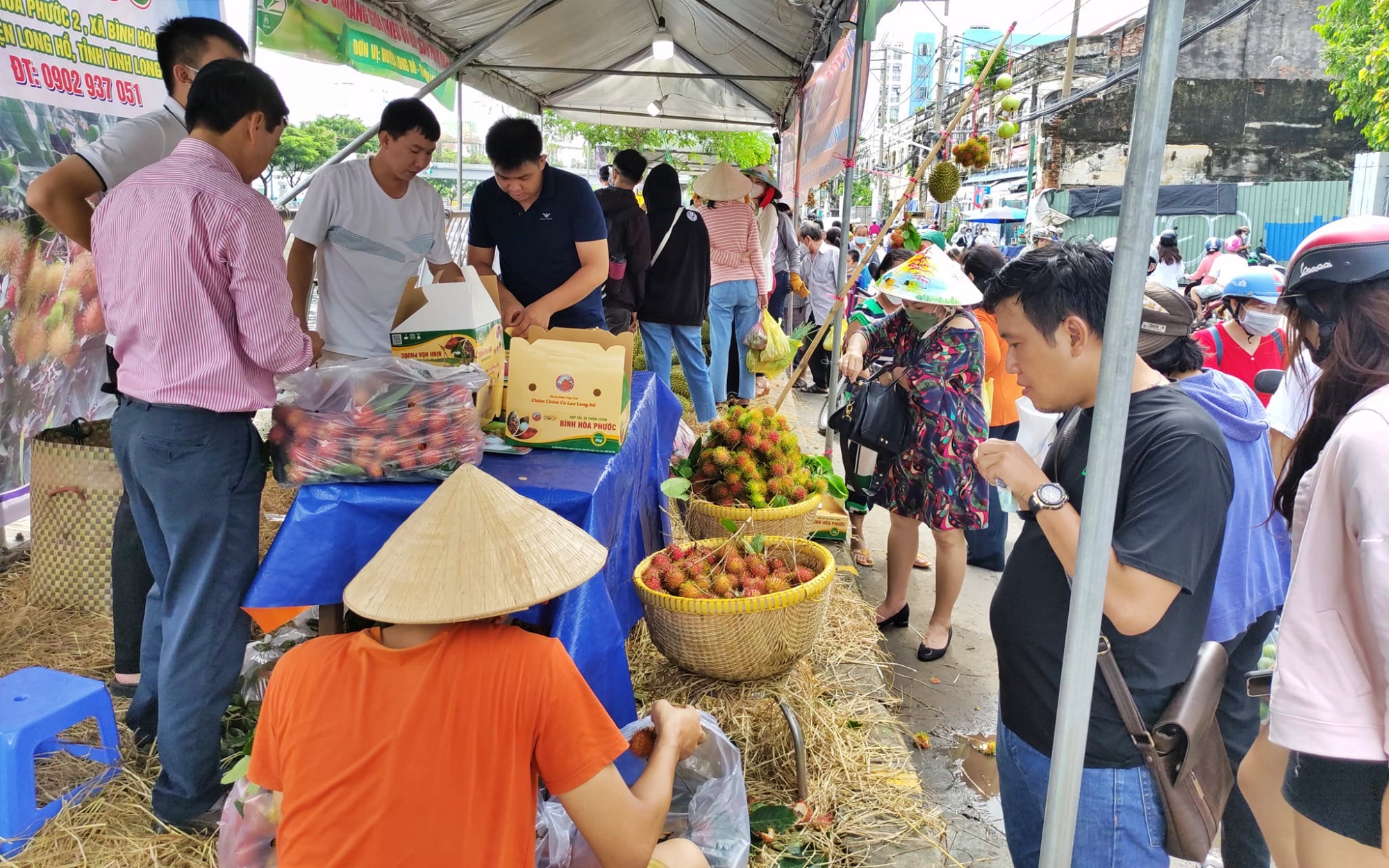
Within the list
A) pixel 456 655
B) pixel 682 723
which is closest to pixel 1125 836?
pixel 682 723

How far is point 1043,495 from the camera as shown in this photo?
159cm

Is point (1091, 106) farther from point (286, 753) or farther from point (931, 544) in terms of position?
point (286, 753)

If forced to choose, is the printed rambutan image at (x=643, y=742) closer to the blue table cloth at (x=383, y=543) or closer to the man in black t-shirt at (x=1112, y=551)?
the blue table cloth at (x=383, y=543)

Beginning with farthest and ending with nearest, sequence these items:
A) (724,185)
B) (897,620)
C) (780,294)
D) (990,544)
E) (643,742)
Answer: (780,294), (724,185), (990,544), (897,620), (643,742)

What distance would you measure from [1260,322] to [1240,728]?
2.58m

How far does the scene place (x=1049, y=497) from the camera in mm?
1585

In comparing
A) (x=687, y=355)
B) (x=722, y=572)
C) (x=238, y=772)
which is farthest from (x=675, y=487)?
(x=687, y=355)

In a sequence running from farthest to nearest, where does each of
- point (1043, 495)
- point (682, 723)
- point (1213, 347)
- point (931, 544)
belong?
point (931, 544), point (1213, 347), point (682, 723), point (1043, 495)

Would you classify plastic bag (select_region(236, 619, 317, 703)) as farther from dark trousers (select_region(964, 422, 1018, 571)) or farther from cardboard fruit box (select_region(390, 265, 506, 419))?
dark trousers (select_region(964, 422, 1018, 571))

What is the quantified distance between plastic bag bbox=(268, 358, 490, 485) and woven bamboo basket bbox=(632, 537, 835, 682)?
2.87 feet

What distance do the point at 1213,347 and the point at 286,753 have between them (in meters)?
4.54

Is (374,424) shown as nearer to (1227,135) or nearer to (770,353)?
(770,353)

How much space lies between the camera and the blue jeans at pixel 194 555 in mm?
2234

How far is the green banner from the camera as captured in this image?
4680mm
